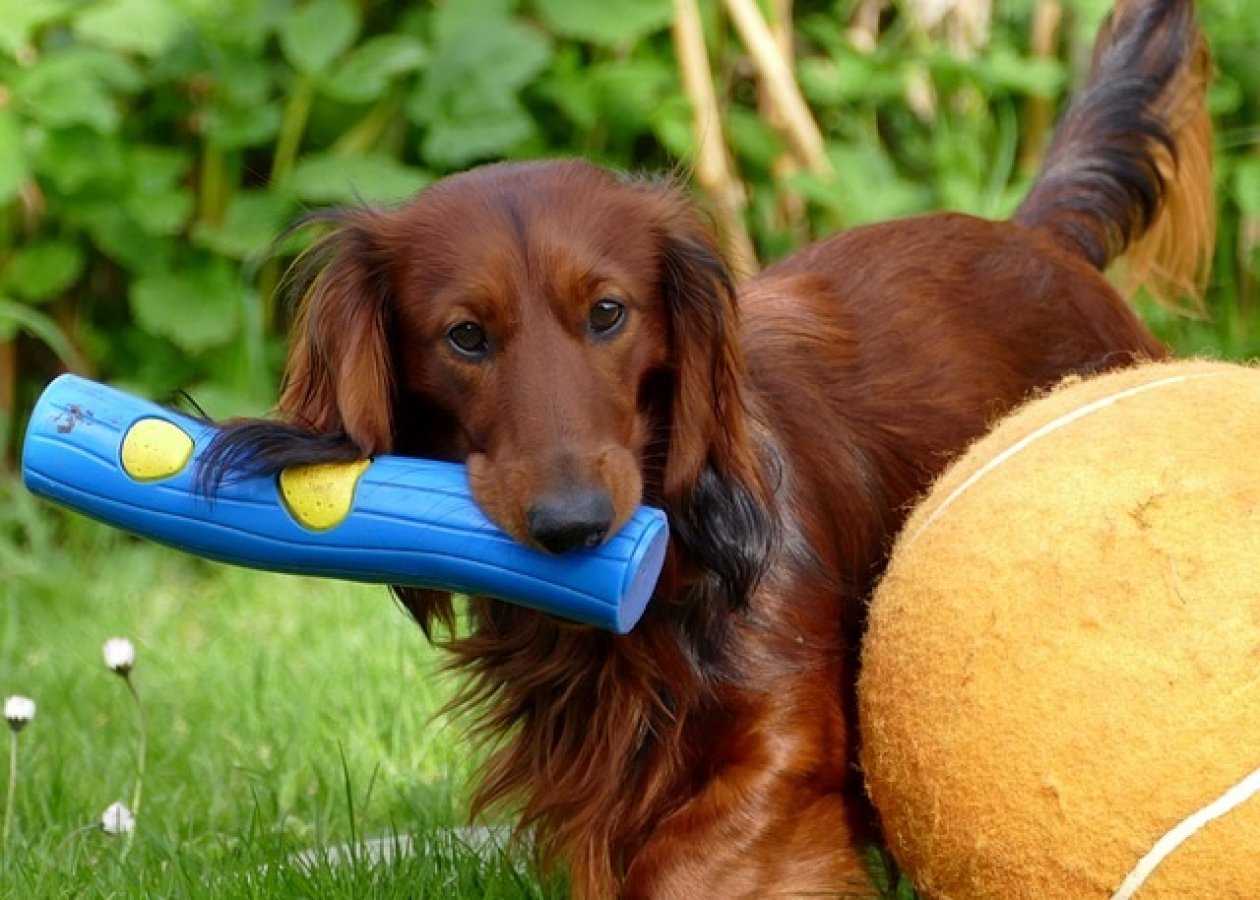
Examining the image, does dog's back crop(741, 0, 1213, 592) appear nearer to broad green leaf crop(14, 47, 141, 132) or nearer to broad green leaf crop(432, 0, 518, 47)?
broad green leaf crop(432, 0, 518, 47)

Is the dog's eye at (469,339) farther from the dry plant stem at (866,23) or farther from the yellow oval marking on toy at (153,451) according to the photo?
the dry plant stem at (866,23)

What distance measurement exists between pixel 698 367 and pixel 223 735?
1682 millimetres

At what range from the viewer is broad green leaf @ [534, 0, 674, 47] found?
5656mm

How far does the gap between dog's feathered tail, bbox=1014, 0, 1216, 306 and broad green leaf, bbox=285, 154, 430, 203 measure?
80.8 inches

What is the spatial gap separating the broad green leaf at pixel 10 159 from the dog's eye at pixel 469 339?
9.41 feet

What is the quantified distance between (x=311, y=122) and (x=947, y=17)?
6.48ft

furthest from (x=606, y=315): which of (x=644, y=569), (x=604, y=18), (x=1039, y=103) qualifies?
(x=1039, y=103)

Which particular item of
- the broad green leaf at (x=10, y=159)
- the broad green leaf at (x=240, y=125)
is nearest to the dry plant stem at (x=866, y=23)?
the broad green leaf at (x=240, y=125)

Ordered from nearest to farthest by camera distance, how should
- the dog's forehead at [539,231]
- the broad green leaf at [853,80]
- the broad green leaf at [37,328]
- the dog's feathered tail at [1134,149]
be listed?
1. the dog's forehead at [539,231]
2. the dog's feathered tail at [1134,149]
3. the broad green leaf at [37,328]
4. the broad green leaf at [853,80]

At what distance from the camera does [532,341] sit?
253 centimetres

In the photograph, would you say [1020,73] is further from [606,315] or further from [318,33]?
[606,315]

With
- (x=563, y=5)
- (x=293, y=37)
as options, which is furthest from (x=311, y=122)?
(x=563, y=5)

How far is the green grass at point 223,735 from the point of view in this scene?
314cm

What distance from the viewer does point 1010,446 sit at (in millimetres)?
2820
